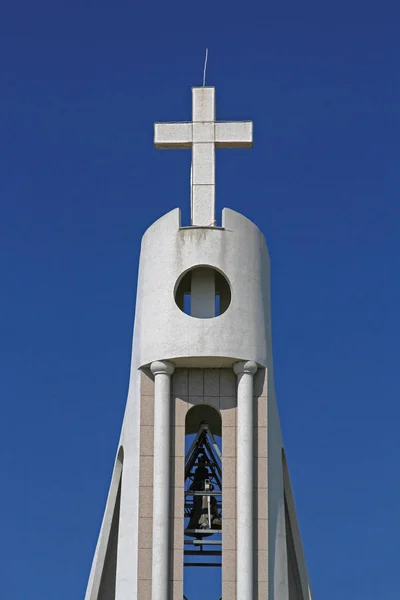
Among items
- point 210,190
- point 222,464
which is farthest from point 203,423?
point 210,190

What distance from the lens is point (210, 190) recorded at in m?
39.2

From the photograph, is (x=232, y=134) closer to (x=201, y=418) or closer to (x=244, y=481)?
(x=201, y=418)

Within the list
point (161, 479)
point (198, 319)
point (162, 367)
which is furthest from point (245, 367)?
point (161, 479)

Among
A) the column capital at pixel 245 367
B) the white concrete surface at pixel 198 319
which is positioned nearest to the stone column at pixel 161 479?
the white concrete surface at pixel 198 319

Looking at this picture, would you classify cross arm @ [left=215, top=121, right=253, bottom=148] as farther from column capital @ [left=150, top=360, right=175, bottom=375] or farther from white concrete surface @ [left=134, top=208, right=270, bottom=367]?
column capital @ [left=150, top=360, right=175, bottom=375]

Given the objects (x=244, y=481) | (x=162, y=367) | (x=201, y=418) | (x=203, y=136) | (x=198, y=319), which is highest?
(x=203, y=136)

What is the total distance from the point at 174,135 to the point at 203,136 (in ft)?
2.27

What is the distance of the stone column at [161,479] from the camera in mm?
35812

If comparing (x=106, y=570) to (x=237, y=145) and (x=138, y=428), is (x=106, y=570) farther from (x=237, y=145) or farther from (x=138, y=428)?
(x=237, y=145)

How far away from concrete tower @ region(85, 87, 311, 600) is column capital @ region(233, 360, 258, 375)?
3cm

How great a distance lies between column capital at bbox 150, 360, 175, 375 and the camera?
3703 cm

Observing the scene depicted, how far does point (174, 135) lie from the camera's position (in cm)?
3984

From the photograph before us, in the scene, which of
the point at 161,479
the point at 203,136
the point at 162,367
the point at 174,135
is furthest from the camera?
the point at 174,135

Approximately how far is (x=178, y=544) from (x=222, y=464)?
6.56ft
